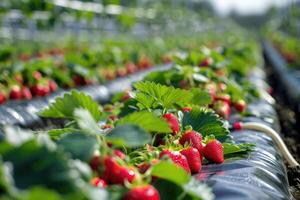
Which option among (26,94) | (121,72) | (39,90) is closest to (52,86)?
(39,90)

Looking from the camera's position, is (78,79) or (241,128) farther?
(78,79)

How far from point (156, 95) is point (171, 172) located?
93cm

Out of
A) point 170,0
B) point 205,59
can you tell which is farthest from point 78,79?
point 170,0

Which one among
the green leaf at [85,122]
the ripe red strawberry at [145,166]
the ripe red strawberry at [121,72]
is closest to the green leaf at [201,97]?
the ripe red strawberry at [145,166]

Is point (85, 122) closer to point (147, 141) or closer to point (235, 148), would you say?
point (147, 141)

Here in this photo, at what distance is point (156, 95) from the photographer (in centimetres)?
266

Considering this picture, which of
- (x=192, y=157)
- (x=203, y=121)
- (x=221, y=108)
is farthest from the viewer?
(x=221, y=108)

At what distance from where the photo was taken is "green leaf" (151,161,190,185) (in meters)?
1.73

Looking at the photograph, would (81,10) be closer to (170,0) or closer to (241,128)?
(241,128)

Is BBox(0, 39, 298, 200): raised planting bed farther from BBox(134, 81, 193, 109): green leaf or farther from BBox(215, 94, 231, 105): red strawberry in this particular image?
BBox(215, 94, 231, 105): red strawberry

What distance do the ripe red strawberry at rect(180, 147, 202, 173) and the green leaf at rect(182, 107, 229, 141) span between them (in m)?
0.29

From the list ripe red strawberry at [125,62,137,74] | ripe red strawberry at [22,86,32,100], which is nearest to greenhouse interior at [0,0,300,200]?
ripe red strawberry at [22,86,32,100]

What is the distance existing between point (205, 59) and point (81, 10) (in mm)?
6484

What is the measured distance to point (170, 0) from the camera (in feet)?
85.7
